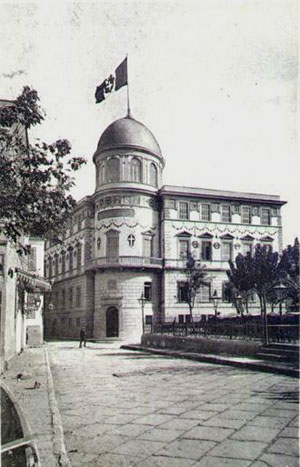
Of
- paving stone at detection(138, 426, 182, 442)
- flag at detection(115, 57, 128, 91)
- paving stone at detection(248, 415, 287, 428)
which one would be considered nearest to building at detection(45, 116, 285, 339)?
flag at detection(115, 57, 128, 91)

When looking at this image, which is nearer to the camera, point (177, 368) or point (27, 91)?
point (27, 91)

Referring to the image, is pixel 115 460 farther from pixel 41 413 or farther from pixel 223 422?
pixel 41 413

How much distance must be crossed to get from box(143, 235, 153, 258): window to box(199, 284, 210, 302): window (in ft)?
17.1

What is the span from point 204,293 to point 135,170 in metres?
11.9

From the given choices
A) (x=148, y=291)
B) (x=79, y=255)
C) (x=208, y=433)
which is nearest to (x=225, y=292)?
(x=148, y=291)

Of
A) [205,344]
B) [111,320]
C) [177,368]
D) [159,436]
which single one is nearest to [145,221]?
[111,320]

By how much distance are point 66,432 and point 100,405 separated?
76.1 inches

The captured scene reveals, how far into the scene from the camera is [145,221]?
36938 mm

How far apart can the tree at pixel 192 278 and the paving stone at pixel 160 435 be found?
28.3 meters

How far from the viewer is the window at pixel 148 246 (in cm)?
3700

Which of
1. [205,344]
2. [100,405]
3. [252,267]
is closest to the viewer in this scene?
[100,405]

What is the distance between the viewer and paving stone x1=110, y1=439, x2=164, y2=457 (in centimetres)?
521

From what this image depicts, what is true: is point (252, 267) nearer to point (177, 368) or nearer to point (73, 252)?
point (177, 368)

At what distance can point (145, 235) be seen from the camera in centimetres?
3697
